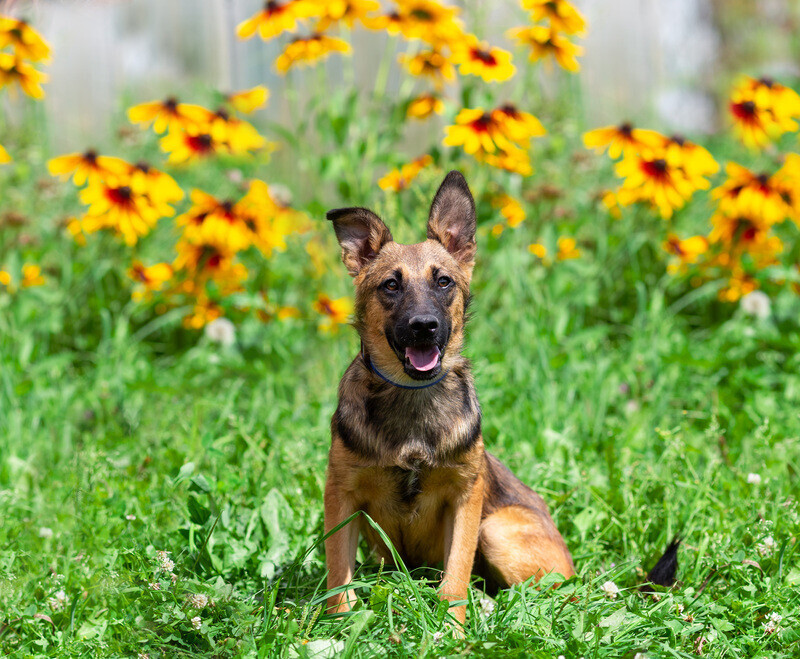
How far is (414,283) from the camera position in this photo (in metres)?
2.89

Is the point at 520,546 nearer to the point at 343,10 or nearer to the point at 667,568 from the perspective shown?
the point at 667,568

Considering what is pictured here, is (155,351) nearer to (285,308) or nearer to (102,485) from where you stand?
(285,308)

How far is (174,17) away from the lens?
927 centimetres

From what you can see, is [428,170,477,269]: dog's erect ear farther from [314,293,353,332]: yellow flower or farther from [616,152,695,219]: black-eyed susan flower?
[616,152,695,219]: black-eyed susan flower

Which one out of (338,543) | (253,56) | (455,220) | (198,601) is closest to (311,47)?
(455,220)

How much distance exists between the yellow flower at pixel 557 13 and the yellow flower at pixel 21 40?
9.60 feet

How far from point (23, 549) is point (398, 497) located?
1.51 m

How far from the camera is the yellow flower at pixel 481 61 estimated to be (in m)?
4.56

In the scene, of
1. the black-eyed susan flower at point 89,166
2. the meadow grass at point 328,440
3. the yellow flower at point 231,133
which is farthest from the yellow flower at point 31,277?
the yellow flower at point 231,133

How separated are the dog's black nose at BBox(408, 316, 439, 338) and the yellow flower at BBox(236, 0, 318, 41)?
2.63 meters

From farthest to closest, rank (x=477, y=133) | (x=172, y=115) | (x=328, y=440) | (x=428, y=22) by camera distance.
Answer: (x=172, y=115), (x=428, y=22), (x=477, y=133), (x=328, y=440)

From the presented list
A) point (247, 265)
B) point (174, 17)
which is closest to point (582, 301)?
point (247, 265)

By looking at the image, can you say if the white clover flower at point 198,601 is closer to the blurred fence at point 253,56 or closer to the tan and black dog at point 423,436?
the tan and black dog at point 423,436

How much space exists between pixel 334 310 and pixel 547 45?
81.5 inches
